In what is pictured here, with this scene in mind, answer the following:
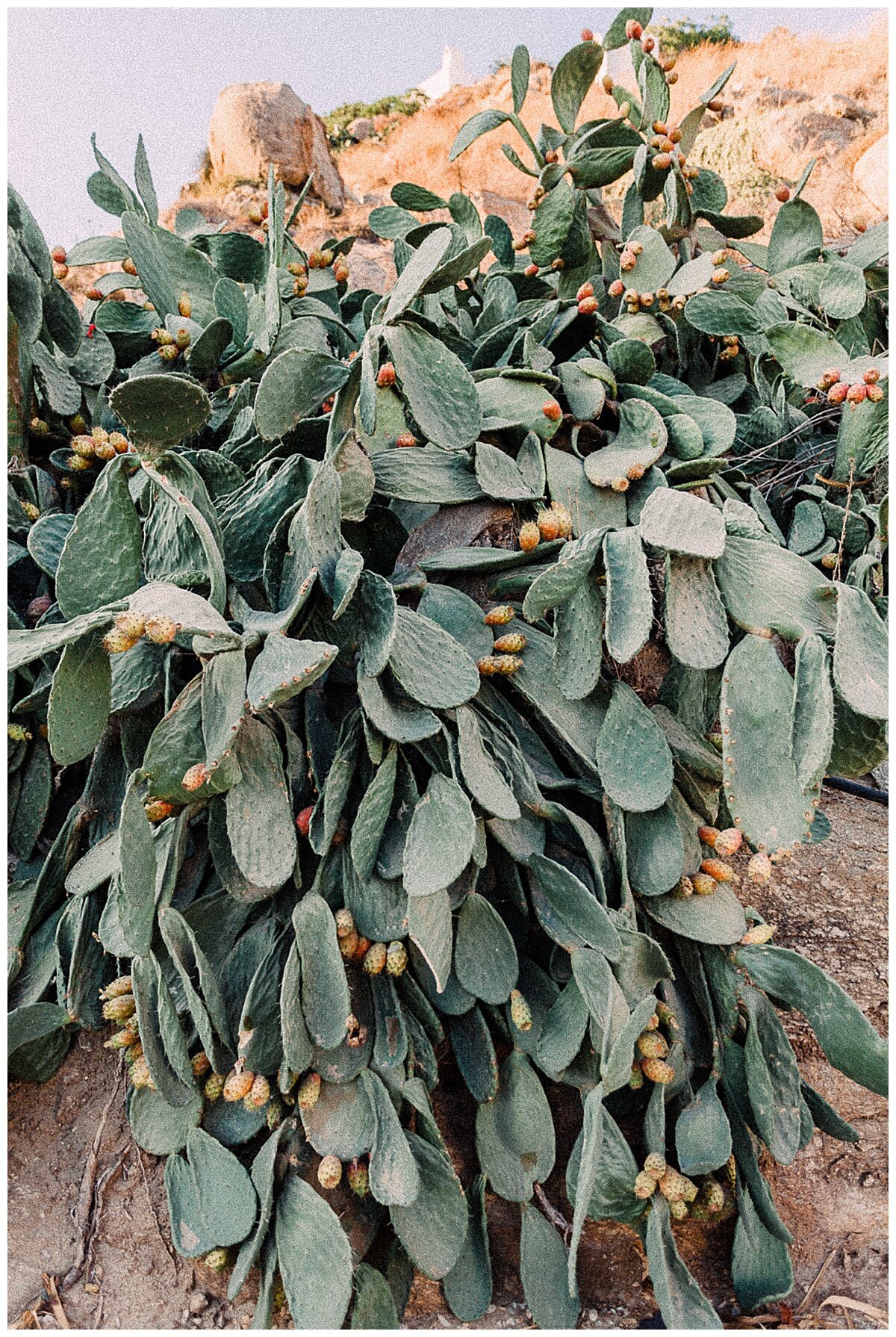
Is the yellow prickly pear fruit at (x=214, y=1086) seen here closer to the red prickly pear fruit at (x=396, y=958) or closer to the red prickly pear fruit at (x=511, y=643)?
the red prickly pear fruit at (x=396, y=958)

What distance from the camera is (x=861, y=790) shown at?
1.22m

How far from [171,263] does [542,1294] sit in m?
1.32

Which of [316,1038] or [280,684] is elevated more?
[280,684]

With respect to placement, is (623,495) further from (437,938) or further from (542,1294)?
(542,1294)

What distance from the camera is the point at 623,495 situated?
3.14ft

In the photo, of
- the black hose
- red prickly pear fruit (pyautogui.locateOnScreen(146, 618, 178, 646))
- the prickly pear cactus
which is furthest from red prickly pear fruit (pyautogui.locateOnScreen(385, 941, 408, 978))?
the black hose

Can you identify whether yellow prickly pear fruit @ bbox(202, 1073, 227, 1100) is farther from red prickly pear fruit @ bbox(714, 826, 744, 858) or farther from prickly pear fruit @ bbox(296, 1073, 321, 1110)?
red prickly pear fruit @ bbox(714, 826, 744, 858)

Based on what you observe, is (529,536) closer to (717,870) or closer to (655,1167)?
(717,870)

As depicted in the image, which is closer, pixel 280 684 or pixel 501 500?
pixel 280 684

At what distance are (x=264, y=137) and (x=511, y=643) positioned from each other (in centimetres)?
653

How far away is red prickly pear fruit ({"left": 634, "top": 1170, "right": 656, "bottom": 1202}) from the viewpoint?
0.71 meters

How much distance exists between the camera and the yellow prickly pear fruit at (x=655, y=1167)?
2.35ft

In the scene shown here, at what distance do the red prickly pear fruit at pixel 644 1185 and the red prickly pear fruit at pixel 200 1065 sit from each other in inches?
15.1

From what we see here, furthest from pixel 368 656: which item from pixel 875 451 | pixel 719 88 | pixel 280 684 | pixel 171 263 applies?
pixel 719 88
